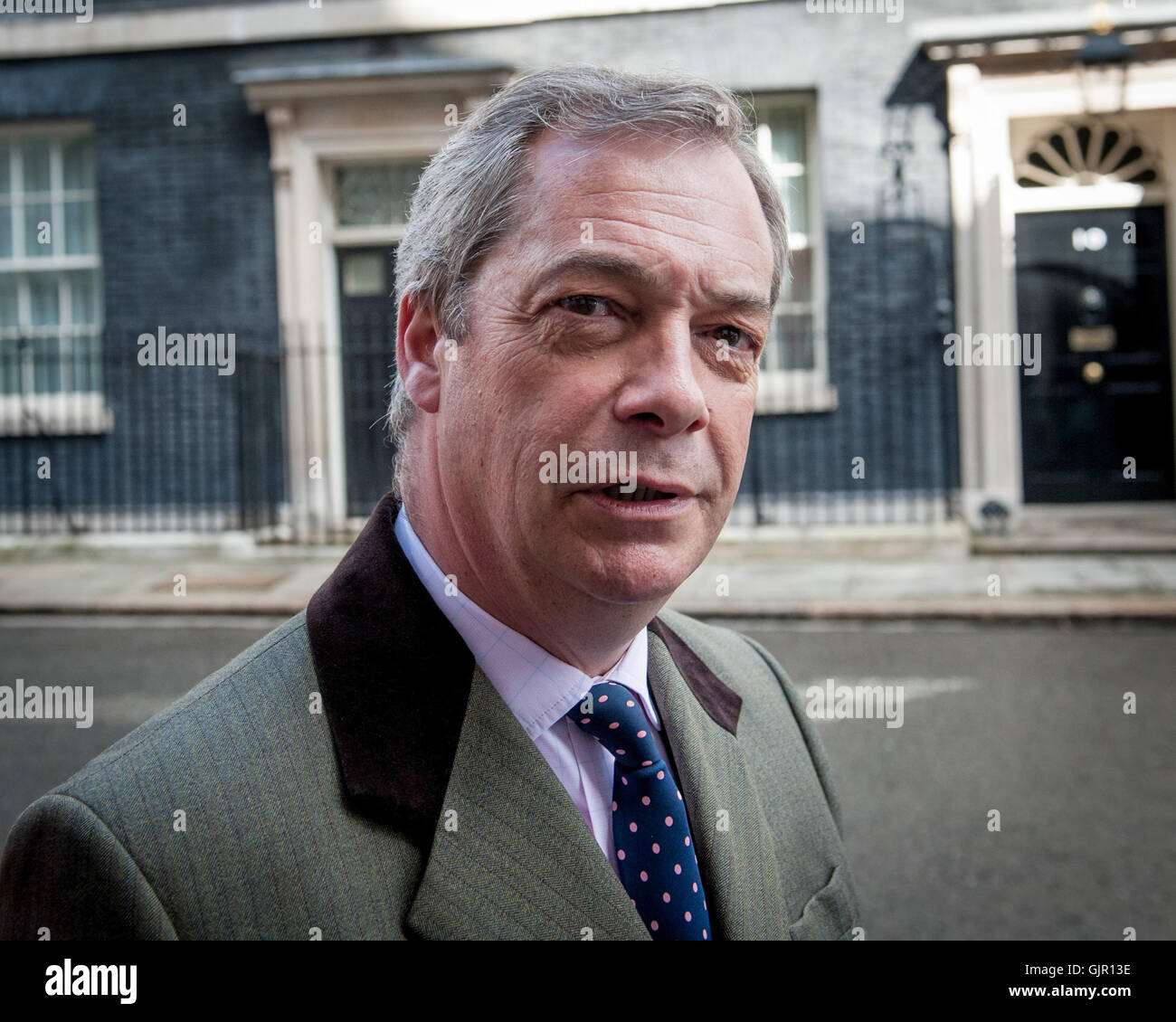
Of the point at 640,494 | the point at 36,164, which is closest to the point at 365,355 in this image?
the point at 36,164

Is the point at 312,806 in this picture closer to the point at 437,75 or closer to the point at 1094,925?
the point at 1094,925

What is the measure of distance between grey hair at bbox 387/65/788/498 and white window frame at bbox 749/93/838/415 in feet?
32.3

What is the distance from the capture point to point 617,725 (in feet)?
4.30

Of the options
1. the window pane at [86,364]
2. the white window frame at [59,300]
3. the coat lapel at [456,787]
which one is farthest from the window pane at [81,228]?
the coat lapel at [456,787]

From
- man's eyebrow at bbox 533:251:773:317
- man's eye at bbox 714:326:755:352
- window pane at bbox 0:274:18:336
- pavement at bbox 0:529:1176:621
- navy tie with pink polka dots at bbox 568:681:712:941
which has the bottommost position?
pavement at bbox 0:529:1176:621

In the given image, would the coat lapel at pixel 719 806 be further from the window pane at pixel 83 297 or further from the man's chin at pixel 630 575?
the window pane at pixel 83 297

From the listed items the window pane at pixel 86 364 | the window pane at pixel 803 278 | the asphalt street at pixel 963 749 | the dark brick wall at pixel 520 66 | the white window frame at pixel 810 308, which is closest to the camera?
the asphalt street at pixel 963 749

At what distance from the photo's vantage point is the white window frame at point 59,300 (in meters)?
11.8

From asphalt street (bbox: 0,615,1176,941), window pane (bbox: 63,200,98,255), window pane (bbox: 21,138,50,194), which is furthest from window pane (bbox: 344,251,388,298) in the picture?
asphalt street (bbox: 0,615,1176,941)

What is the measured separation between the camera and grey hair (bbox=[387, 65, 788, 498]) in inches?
48.4

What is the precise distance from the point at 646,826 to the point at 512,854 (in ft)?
0.53

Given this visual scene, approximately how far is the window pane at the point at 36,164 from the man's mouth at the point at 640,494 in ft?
41.3

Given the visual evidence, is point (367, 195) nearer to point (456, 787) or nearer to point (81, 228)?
point (81, 228)

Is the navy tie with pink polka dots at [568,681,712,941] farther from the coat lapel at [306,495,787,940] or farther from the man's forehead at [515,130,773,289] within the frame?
the man's forehead at [515,130,773,289]
